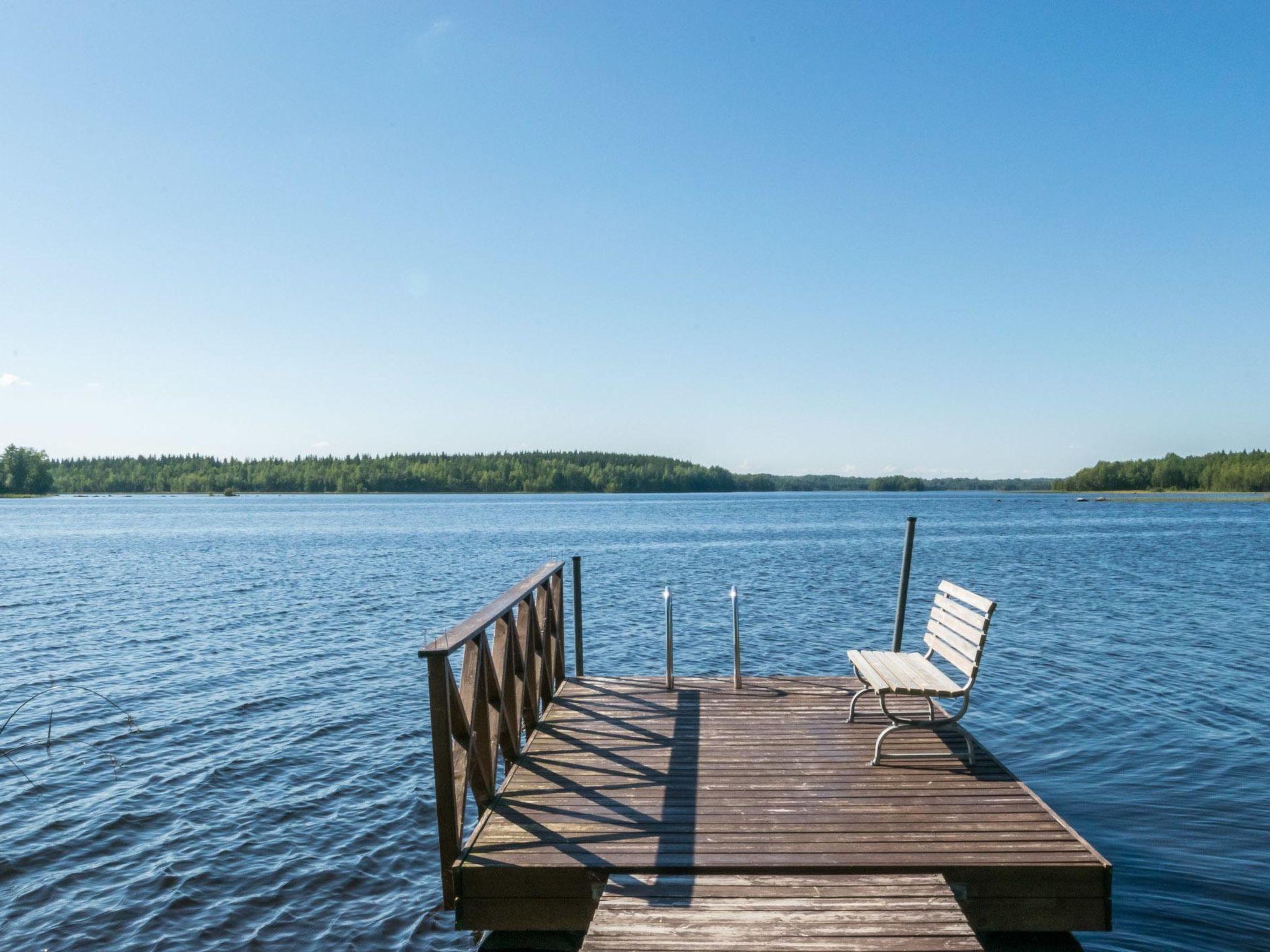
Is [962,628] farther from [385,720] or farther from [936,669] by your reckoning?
[385,720]

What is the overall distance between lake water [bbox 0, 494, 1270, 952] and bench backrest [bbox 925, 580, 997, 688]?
1.73 m

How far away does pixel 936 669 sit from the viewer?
6.25 metres

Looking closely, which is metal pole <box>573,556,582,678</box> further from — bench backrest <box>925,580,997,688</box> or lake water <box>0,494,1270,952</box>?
bench backrest <box>925,580,997,688</box>

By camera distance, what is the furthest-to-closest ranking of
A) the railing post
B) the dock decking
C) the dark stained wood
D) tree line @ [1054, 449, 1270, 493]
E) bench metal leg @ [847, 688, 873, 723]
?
1. tree line @ [1054, 449, 1270, 493]
2. bench metal leg @ [847, 688, 873, 723]
3. the railing post
4. the dock decking
5. the dark stained wood

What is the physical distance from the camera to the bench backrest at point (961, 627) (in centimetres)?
557

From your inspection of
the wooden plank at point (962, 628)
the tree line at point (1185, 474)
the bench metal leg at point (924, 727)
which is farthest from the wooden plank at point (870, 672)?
the tree line at point (1185, 474)

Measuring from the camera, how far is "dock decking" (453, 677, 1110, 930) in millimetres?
3977

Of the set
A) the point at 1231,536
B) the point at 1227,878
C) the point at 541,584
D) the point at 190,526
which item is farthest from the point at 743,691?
the point at 190,526

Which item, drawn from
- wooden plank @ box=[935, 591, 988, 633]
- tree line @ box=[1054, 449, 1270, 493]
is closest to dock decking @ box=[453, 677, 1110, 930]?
wooden plank @ box=[935, 591, 988, 633]

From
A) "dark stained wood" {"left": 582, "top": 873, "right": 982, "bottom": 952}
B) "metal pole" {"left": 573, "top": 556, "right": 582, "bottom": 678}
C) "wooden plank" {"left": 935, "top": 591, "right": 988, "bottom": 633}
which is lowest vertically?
"dark stained wood" {"left": 582, "top": 873, "right": 982, "bottom": 952}

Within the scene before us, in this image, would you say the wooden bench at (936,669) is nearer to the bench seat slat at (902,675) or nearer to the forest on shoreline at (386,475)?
the bench seat slat at (902,675)

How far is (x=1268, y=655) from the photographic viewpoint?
13523mm

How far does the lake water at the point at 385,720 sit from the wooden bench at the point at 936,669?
1.50 m

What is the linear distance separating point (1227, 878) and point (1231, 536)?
48103 mm
